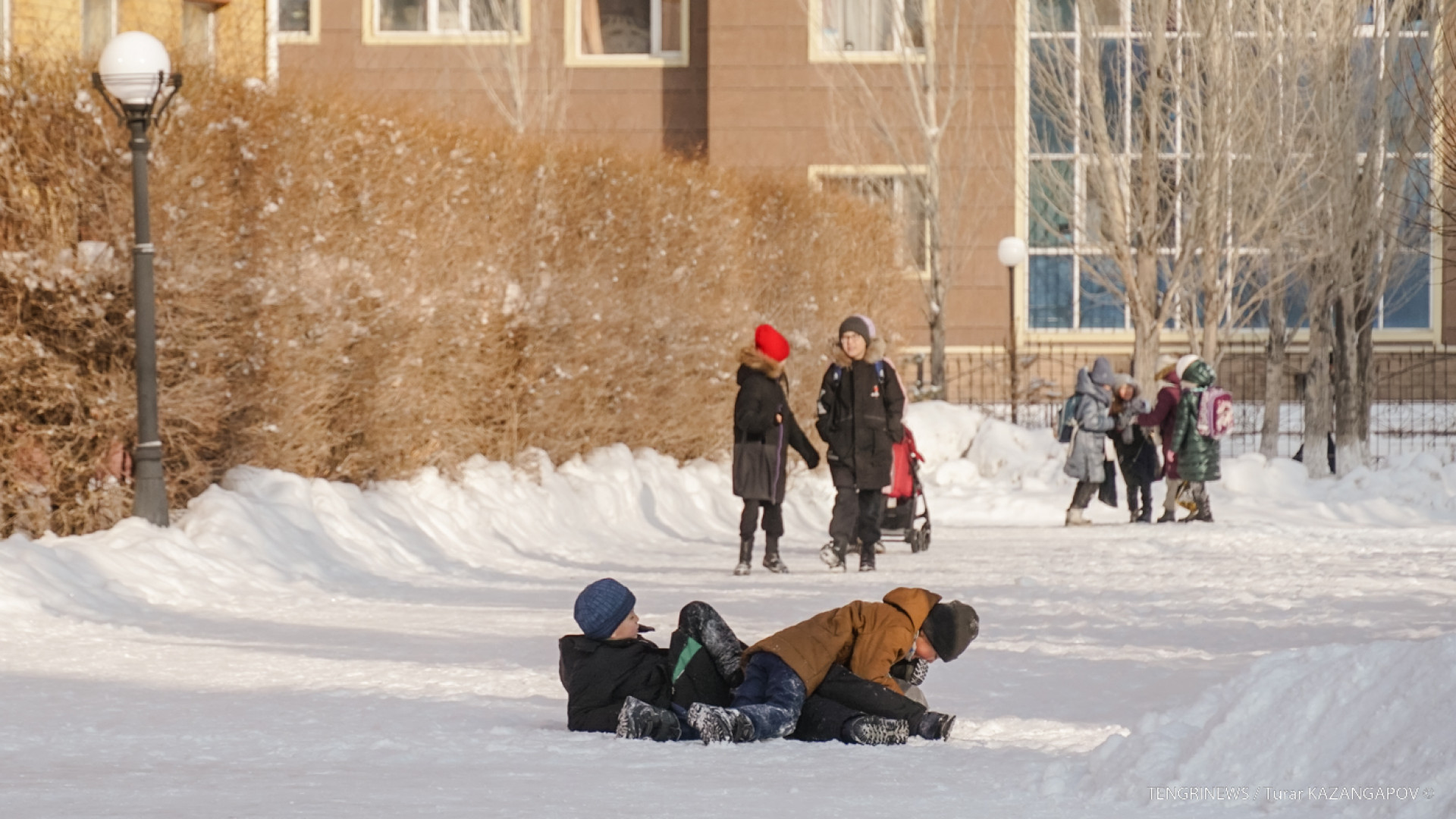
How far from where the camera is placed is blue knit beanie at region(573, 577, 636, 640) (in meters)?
7.11

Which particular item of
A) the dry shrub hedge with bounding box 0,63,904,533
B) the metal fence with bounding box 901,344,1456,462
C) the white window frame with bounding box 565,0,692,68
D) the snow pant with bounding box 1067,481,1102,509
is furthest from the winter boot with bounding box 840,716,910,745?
the white window frame with bounding box 565,0,692,68

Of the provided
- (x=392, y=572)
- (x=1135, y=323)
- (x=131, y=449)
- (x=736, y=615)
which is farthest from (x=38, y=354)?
(x=1135, y=323)

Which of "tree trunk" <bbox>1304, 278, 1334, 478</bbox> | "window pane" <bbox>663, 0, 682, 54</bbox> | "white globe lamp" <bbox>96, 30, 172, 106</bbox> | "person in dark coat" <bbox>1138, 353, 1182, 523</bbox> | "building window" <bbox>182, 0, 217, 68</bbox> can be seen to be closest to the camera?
"white globe lamp" <bbox>96, 30, 172, 106</bbox>

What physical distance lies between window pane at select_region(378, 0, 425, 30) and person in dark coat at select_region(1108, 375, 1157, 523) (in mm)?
19699

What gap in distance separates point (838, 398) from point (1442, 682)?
8816 mm

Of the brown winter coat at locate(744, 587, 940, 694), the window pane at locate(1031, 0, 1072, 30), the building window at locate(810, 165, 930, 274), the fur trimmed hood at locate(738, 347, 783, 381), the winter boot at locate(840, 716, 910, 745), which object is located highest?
the window pane at locate(1031, 0, 1072, 30)

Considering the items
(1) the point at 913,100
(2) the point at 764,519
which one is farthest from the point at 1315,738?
(1) the point at 913,100

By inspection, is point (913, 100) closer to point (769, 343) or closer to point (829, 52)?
point (829, 52)

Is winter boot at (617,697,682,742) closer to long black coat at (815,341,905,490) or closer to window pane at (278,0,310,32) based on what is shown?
long black coat at (815,341,905,490)

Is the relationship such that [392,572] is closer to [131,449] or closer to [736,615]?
[131,449]

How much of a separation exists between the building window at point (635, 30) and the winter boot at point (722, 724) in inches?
1188

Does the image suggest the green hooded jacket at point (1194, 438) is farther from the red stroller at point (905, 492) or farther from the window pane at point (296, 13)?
the window pane at point (296, 13)

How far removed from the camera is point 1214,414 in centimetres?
1888

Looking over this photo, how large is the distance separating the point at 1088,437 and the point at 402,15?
68.1ft
